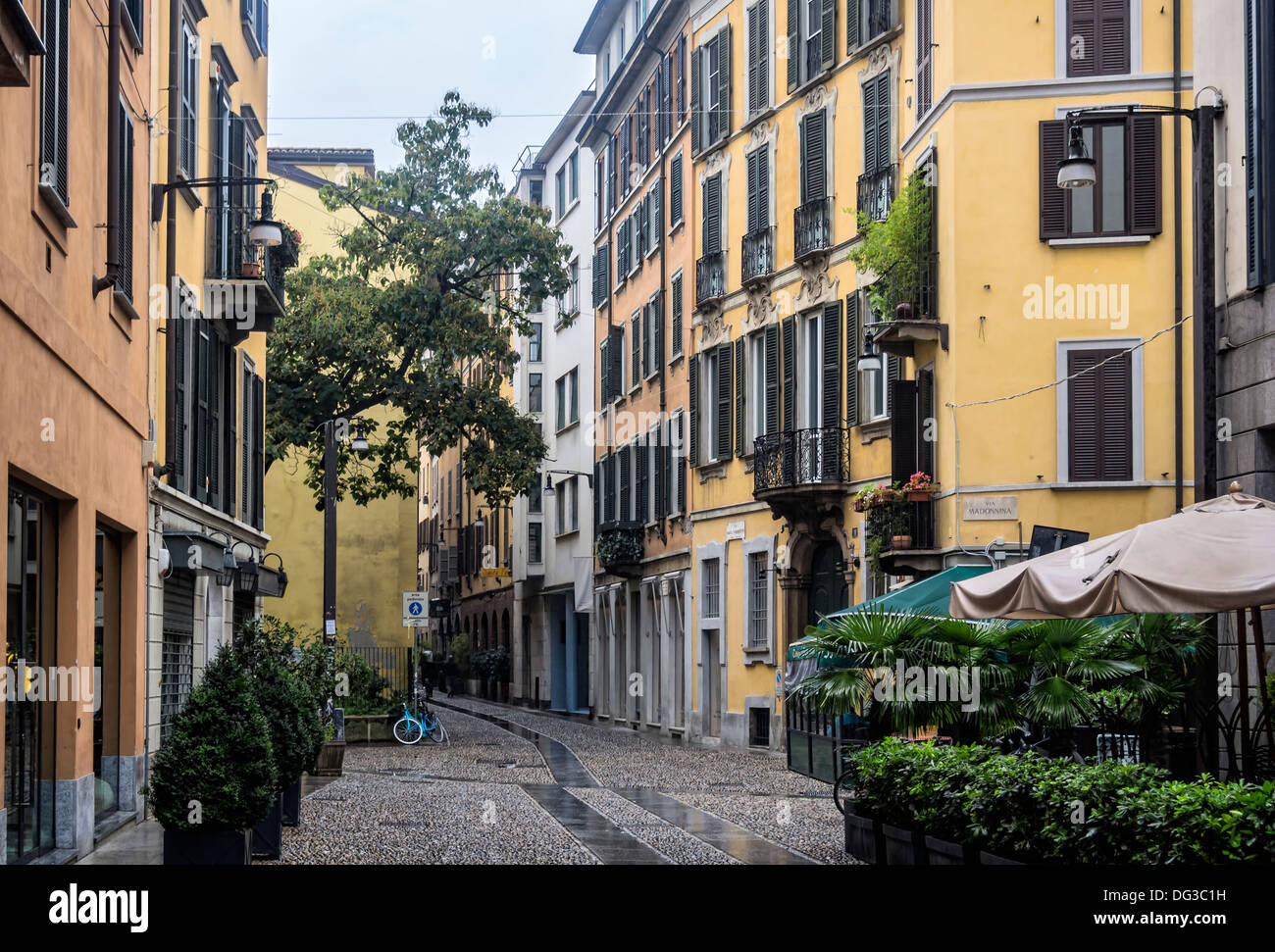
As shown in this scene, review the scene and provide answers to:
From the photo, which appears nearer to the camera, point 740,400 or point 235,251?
point 235,251

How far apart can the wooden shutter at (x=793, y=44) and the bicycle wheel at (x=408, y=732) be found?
42.6ft

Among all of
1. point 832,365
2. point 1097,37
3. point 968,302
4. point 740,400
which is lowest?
point 740,400

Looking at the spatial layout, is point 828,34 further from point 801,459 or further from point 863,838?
point 863,838

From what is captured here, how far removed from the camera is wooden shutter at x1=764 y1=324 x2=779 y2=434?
1292 inches

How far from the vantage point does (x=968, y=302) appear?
83.3ft

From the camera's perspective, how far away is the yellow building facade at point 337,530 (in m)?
46.3

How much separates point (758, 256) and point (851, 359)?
4.59 m

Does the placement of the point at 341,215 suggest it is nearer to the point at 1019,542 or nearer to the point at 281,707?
the point at 1019,542

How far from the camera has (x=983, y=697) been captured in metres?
15.1

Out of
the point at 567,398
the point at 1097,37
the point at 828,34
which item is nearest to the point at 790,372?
the point at 828,34

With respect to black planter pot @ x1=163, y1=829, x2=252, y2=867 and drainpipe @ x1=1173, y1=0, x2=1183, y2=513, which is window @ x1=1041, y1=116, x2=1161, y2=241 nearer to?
drainpipe @ x1=1173, y1=0, x2=1183, y2=513

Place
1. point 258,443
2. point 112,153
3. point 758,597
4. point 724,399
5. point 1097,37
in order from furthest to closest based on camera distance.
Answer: point 724,399 → point 758,597 → point 258,443 → point 1097,37 → point 112,153

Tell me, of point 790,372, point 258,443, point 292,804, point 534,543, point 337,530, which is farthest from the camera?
point 534,543

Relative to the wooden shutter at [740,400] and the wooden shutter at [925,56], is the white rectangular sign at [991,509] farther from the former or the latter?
the wooden shutter at [740,400]
